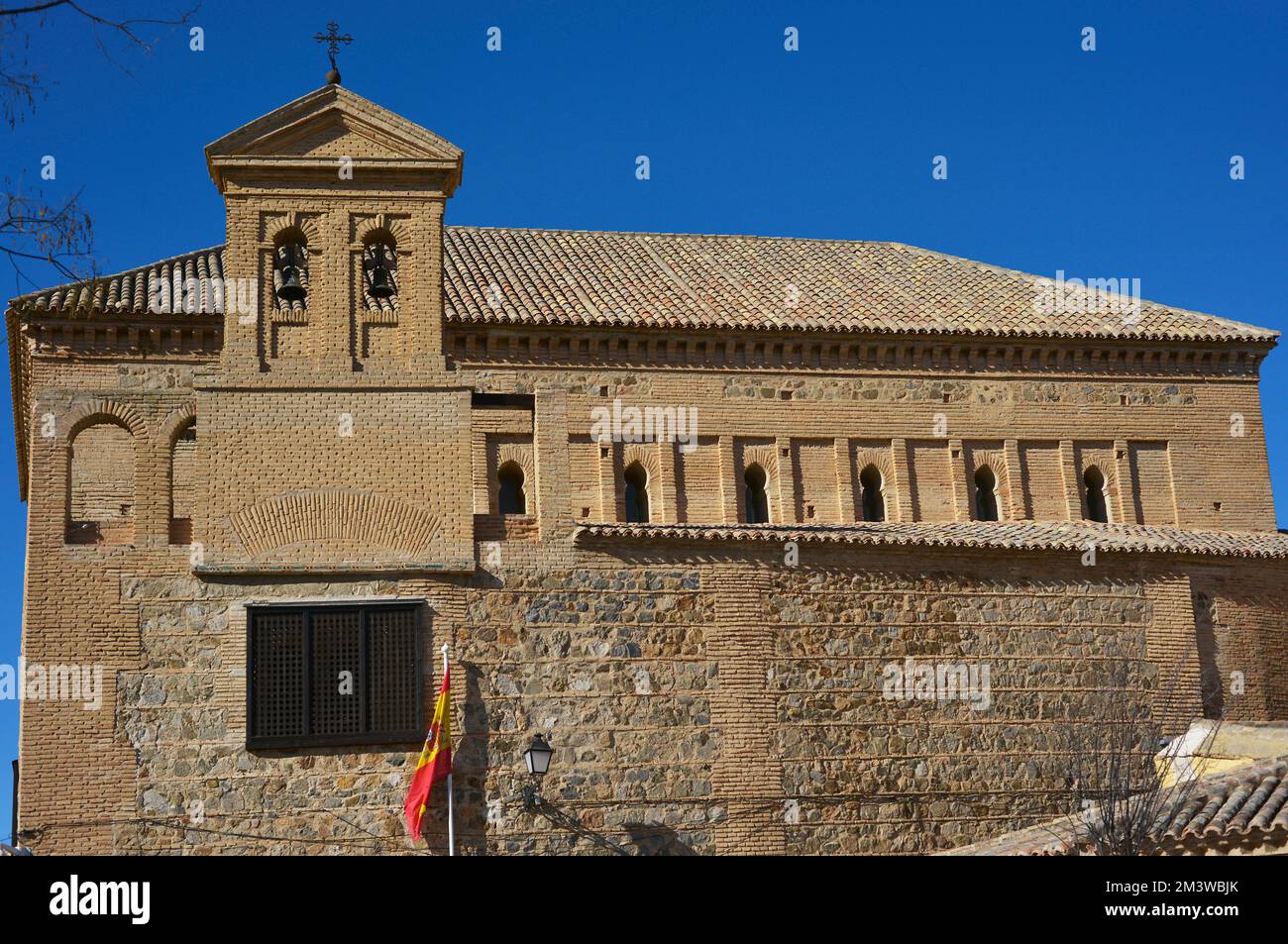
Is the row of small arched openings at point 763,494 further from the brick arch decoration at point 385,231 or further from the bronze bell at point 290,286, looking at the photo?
the bronze bell at point 290,286

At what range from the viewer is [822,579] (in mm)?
16094

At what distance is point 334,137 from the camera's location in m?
16.0

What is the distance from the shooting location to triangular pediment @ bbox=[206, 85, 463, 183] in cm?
1584

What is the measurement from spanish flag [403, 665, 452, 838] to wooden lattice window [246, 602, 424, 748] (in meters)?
0.22

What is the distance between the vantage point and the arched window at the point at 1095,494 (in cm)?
2544

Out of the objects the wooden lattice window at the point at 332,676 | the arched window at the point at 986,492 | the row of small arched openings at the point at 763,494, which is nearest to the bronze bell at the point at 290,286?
the wooden lattice window at the point at 332,676

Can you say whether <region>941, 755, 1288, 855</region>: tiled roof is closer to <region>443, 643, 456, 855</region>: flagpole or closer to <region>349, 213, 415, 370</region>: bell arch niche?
<region>443, 643, 456, 855</region>: flagpole

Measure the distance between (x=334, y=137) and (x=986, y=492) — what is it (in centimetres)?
1286

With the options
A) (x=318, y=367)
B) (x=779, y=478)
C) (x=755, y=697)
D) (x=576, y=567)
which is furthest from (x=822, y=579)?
(x=779, y=478)

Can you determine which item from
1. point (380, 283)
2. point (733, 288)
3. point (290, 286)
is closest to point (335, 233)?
point (290, 286)

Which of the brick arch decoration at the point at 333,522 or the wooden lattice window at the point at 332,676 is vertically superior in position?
the brick arch decoration at the point at 333,522

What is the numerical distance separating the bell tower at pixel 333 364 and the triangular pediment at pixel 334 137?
0.04 feet

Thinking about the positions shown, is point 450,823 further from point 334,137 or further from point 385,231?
point 334,137

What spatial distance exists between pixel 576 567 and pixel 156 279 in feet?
34.0
